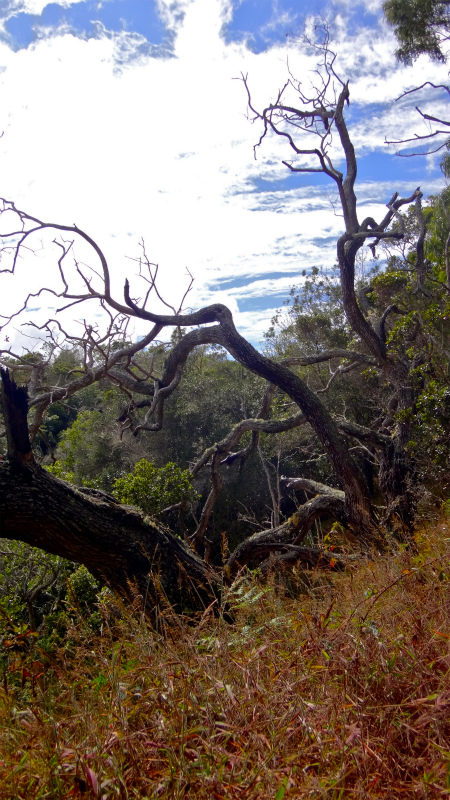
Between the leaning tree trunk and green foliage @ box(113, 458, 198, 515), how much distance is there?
12.7ft

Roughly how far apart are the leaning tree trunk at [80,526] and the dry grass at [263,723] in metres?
1.66

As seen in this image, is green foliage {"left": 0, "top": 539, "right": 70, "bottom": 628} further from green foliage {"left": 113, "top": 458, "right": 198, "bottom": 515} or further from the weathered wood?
the weathered wood

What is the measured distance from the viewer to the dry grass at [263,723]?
1.65 m

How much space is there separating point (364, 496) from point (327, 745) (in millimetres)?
5476

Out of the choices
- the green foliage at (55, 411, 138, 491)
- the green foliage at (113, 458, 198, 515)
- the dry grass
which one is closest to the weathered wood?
the dry grass

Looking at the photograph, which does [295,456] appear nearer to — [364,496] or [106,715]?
[364,496]

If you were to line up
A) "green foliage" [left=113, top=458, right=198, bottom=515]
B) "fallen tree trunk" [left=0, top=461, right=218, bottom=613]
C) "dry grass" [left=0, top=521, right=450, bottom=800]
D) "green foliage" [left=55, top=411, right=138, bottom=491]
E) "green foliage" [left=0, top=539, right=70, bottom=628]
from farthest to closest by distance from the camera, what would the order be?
1. "green foliage" [left=55, top=411, right=138, bottom=491]
2. "green foliage" [left=113, top=458, right=198, bottom=515]
3. "green foliage" [left=0, top=539, right=70, bottom=628]
4. "fallen tree trunk" [left=0, top=461, right=218, bottom=613]
5. "dry grass" [left=0, top=521, right=450, bottom=800]

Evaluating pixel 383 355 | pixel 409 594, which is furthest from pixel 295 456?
pixel 409 594

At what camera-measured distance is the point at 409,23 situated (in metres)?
10.8

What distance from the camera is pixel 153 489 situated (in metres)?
9.06

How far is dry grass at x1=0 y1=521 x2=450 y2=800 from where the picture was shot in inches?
65.0

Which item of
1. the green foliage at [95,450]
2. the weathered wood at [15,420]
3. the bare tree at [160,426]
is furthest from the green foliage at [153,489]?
the green foliage at [95,450]

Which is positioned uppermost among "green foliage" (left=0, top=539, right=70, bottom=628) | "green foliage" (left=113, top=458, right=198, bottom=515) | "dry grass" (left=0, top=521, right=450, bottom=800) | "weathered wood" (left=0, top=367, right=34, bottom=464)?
"weathered wood" (left=0, top=367, right=34, bottom=464)

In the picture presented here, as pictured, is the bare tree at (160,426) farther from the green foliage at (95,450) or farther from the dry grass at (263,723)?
the green foliage at (95,450)
